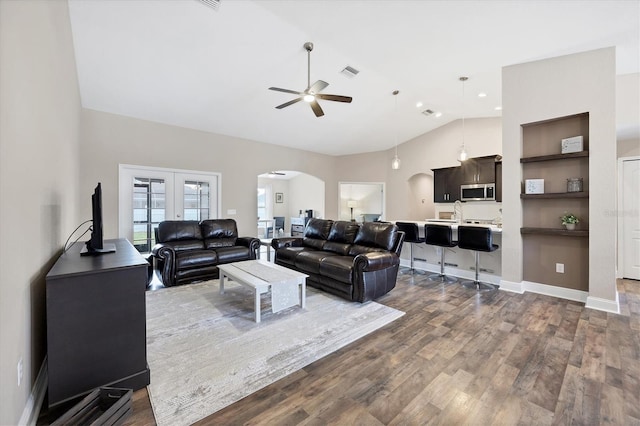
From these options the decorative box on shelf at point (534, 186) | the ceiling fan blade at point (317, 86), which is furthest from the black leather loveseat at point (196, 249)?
the decorative box on shelf at point (534, 186)

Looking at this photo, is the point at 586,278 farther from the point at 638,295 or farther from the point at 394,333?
the point at 394,333

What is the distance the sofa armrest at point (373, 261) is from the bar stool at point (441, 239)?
1367mm

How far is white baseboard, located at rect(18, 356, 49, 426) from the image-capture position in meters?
1.47

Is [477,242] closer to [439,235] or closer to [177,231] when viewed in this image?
[439,235]

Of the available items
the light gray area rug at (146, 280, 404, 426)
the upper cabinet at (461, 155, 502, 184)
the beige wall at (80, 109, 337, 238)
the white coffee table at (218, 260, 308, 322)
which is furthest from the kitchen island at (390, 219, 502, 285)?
the beige wall at (80, 109, 337, 238)

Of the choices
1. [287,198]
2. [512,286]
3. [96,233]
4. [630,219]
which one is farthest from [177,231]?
[630,219]

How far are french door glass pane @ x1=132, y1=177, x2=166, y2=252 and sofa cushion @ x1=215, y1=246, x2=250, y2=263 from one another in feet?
5.48

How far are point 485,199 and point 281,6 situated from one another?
5.81 meters

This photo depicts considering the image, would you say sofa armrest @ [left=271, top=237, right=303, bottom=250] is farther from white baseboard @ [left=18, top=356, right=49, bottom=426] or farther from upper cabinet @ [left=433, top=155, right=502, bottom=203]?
upper cabinet @ [left=433, top=155, right=502, bottom=203]

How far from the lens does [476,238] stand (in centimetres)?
420

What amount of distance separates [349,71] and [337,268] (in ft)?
10.6

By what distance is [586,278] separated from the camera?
3.73 m

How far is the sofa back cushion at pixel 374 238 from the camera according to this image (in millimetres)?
4051

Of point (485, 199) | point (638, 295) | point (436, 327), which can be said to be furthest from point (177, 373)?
point (485, 199)
